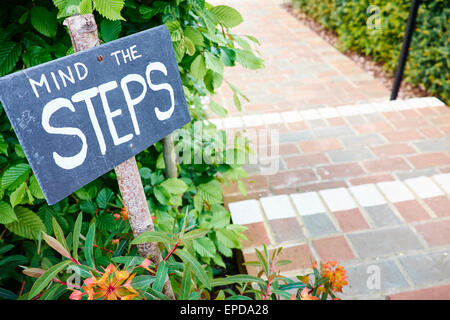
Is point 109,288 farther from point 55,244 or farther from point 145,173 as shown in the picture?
point 145,173

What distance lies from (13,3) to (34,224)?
2.52 ft

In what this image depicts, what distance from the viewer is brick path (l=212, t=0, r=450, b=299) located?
6.19 ft

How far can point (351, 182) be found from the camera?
2.49 metres

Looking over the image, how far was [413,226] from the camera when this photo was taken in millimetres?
2096

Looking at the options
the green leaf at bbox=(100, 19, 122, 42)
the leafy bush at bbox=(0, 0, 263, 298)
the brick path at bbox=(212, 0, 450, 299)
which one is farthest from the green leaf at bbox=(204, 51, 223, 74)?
the brick path at bbox=(212, 0, 450, 299)

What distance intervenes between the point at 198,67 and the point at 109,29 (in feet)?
1.04

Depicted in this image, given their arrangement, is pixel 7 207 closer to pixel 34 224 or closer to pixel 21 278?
pixel 34 224

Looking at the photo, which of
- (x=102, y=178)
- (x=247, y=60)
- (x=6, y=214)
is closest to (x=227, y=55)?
(x=247, y=60)

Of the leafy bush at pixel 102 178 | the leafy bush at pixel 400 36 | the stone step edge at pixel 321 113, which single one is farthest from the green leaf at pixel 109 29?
the leafy bush at pixel 400 36

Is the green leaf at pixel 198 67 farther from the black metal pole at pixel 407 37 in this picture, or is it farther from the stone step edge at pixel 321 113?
the black metal pole at pixel 407 37

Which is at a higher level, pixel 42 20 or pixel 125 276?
pixel 42 20

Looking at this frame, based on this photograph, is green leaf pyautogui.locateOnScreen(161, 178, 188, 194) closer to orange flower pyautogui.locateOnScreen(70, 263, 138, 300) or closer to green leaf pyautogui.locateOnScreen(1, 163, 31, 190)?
green leaf pyautogui.locateOnScreen(1, 163, 31, 190)

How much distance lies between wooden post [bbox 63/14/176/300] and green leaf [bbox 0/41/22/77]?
1.66 ft
